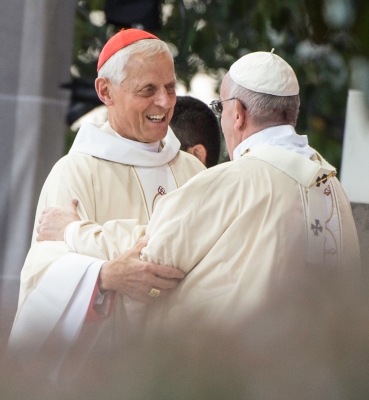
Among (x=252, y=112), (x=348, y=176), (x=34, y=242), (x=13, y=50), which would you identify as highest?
(x=13, y=50)

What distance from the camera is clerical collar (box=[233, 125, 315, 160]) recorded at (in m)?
2.56

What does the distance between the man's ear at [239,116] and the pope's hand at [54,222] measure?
69 cm

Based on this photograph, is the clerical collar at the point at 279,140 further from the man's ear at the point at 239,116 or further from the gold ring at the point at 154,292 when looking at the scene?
the gold ring at the point at 154,292

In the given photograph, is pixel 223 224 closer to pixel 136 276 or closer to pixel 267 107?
pixel 136 276

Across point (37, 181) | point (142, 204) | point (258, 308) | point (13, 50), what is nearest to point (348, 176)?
point (142, 204)

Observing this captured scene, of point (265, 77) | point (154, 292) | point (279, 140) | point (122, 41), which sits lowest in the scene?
point (154, 292)

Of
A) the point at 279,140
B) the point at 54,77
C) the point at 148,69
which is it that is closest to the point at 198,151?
the point at 54,77

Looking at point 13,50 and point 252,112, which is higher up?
point 13,50

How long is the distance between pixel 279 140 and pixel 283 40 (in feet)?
1.63

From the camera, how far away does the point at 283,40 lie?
2836mm

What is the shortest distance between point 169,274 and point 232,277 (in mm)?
200

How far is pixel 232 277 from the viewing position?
7.57 ft

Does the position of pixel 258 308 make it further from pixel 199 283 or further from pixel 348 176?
pixel 348 176

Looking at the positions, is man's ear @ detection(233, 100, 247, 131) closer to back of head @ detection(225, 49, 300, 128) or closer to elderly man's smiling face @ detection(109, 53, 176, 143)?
back of head @ detection(225, 49, 300, 128)
